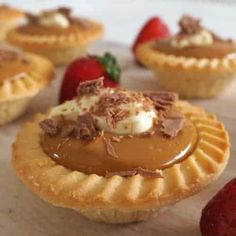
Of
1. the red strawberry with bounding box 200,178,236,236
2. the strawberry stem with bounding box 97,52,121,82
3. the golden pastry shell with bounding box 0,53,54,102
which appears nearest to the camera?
the red strawberry with bounding box 200,178,236,236

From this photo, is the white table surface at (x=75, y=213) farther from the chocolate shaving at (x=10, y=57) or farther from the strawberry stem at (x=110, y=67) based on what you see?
the strawberry stem at (x=110, y=67)

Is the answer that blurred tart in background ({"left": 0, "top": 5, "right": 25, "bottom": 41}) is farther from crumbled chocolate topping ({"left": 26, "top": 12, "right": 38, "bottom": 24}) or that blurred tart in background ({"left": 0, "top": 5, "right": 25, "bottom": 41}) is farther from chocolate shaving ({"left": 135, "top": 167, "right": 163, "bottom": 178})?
chocolate shaving ({"left": 135, "top": 167, "right": 163, "bottom": 178})

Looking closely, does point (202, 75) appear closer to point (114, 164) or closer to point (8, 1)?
point (114, 164)

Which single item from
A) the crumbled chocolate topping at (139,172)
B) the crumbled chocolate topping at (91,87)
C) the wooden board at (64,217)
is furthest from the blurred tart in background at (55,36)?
the crumbled chocolate topping at (139,172)

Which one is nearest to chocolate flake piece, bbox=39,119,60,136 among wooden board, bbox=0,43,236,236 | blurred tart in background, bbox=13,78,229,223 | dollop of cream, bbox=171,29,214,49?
blurred tart in background, bbox=13,78,229,223

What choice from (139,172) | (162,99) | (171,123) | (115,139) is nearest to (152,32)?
(162,99)

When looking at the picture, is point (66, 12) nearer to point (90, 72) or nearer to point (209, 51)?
point (90, 72)
